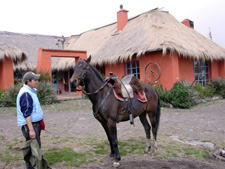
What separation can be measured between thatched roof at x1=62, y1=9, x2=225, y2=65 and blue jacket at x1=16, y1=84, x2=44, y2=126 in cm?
812

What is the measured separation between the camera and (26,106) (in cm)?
270

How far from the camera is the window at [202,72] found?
12.2m

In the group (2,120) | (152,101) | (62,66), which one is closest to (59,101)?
(2,120)

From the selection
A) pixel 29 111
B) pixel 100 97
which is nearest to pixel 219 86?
pixel 100 97

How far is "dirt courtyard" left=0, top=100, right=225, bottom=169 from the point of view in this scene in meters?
3.38

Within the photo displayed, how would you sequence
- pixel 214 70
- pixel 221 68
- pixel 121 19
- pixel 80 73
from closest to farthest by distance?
pixel 80 73, pixel 214 70, pixel 221 68, pixel 121 19

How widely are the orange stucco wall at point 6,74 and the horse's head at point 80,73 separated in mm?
8951

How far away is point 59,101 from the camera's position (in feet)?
35.9

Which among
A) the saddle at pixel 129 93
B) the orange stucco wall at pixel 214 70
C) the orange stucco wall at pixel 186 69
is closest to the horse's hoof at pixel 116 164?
the saddle at pixel 129 93

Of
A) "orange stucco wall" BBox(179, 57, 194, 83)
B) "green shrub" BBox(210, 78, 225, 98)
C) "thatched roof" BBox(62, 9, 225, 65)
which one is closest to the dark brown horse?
"thatched roof" BBox(62, 9, 225, 65)

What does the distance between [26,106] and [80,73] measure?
0.95 metres

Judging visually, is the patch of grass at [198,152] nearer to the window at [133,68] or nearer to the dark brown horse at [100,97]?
the dark brown horse at [100,97]

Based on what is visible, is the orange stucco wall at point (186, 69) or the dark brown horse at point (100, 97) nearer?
the dark brown horse at point (100, 97)

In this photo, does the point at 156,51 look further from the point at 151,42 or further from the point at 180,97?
the point at 180,97
